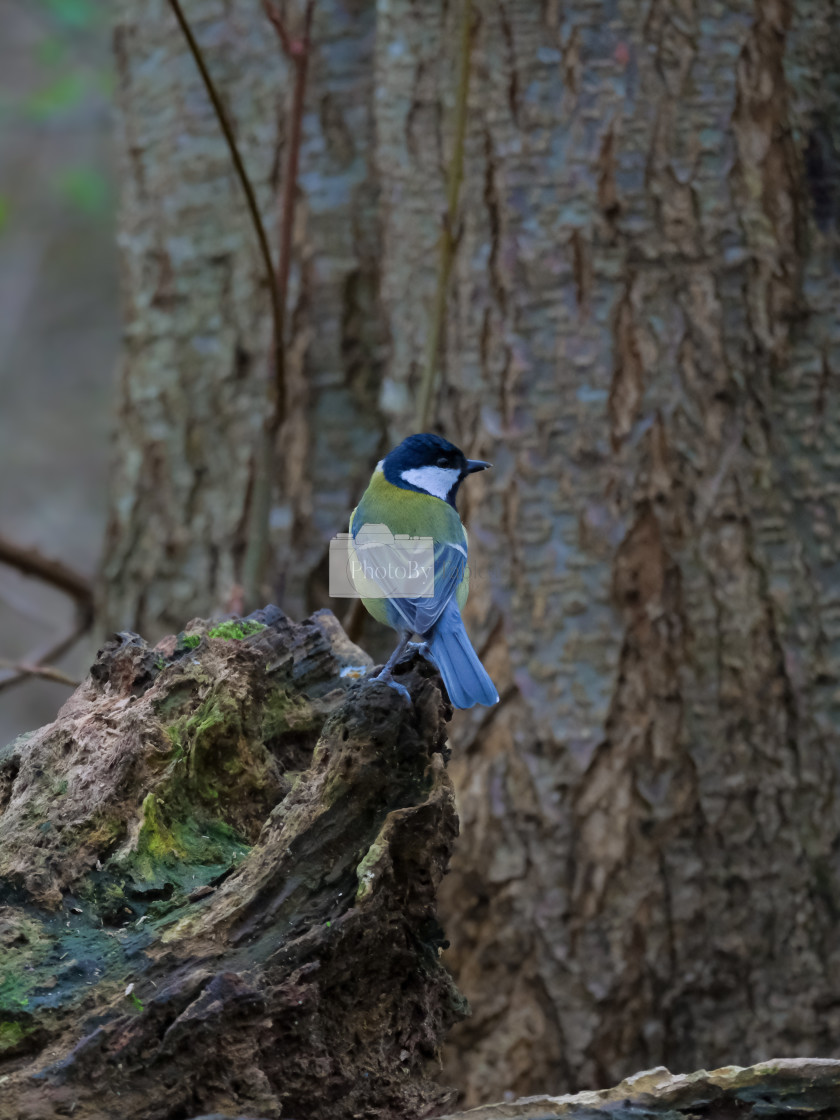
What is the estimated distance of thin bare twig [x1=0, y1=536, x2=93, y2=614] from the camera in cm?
338

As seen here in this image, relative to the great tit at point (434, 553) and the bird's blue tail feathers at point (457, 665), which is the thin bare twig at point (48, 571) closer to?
the great tit at point (434, 553)

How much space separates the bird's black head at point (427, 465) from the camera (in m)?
2.32

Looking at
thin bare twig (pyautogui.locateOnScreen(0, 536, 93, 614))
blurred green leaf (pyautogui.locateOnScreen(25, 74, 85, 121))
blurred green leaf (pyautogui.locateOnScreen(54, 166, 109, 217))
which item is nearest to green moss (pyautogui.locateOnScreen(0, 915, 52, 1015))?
thin bare twig (pyautogui.locateOnScreen(0, 536, 93, 614))

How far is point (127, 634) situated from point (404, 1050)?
85 cm

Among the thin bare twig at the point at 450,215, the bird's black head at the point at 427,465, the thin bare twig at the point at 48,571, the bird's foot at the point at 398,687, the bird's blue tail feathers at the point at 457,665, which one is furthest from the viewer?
the thin bare twig at the point at 48,571

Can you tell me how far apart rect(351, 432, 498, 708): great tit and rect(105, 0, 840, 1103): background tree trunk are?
0.58 meters

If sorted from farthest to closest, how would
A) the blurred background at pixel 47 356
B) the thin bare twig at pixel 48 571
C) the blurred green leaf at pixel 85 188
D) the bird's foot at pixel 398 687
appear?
1. the blurred background at pixel 47 356
2. the blurred green leaf at pixel 85 188
3. the thin bare twig at pixel 48 571
4. the bird's foot at pixel 398 687

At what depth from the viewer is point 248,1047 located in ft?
4.31

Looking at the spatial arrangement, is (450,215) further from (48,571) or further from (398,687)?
(48,571)

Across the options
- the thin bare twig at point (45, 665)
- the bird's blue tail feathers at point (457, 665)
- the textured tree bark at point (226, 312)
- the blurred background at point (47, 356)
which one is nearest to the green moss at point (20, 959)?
the bird's blue tail feathers at point (457, 665)

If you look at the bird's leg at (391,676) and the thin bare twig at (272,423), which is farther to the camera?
the thin bare twig at (272,423)

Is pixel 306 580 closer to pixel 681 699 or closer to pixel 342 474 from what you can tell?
pixel 342 474

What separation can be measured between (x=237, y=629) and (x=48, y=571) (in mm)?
1832

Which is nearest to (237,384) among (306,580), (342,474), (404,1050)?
(342,474)
